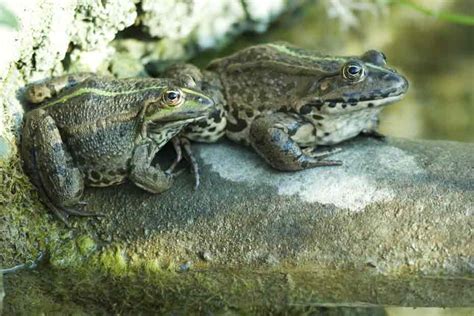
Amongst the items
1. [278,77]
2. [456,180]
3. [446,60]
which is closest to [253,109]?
[278,77]

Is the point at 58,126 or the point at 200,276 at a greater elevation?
the point at 58,126

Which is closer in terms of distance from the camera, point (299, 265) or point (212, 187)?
point (299, 265)

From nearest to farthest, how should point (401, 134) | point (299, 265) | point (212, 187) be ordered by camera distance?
point (299, 265)
point (212, 187)
point (401, 134)

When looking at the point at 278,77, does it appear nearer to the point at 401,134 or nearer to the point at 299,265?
the point at 299,265

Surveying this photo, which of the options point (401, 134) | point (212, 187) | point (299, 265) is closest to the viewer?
point (299, 265)

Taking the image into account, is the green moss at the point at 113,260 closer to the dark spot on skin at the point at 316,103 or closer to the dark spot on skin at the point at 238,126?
the dark spot on skin at the point at 238,126

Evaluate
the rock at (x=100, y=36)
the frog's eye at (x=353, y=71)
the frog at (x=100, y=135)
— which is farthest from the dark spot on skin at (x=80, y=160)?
the frog's eye at (x=353, y=71)
